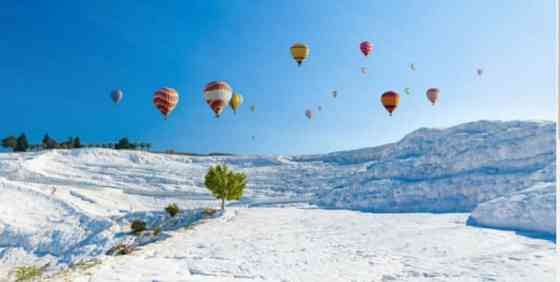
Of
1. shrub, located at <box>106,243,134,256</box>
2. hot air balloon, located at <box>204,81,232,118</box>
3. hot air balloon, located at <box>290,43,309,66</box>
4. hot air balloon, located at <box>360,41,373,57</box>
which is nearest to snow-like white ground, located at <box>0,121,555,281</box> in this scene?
shrub, located at <box>106,243,134,256</box>

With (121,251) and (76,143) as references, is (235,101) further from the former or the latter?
(76,143)

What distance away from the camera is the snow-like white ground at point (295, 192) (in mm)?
18094

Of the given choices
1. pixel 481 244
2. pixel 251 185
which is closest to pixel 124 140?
pixel 251 185

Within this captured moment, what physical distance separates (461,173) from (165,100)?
3234 cm

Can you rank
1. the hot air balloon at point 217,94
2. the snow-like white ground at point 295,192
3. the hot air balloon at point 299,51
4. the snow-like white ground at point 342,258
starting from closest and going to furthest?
the snow-like white ground at point 342,258, the snow-like white ground at point 295,192, the hot air balloon at point 217,94, the hot air balloon at point 299,51

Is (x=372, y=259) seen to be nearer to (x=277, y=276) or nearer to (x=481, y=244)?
(x=277, y=276)

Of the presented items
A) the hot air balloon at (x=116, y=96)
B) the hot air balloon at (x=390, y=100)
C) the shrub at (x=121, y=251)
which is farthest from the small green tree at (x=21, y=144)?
the shrub at (x=121, y=251)

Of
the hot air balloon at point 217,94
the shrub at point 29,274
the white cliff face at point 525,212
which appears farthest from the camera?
the hot air balloon at point 217,94

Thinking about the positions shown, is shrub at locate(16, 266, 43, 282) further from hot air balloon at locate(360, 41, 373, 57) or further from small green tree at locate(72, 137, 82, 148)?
small green tree at locate(72, 137, 82, 148)

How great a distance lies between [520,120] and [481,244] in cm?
4089

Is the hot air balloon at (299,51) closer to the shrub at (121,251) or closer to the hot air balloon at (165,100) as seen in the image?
the hot air balloon at (165,100)

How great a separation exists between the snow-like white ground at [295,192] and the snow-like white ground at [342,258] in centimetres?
15

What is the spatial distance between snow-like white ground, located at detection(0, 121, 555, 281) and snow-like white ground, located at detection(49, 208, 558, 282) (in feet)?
0.49

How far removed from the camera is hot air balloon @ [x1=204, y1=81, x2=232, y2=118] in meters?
28.8
